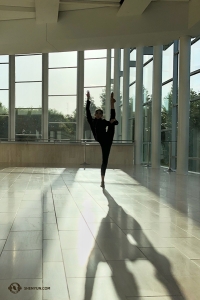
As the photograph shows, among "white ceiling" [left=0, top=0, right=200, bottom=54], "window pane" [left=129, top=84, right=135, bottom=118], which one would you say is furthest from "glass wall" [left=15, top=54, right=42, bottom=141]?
"white ceiling" [left=0, top=0, right=200, bottom=54]

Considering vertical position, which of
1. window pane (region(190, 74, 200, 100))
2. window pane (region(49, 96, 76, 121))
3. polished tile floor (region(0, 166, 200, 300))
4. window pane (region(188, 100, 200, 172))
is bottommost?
polished tile floor (region(0, 166, 200, 300))

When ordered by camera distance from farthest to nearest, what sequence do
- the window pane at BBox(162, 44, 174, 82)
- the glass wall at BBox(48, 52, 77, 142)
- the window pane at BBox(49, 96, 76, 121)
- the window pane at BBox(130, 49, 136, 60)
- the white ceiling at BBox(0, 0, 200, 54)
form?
the window pane at BBox(49, 96, 76, 121) < the glass wall at BBox(48, 52, 77, 142) < the window pane at BBox(130, 49, 136, 60) < the window pane at BBox(162, 44, 174, 82) < the white ceiling at BBox(0, 0, 200, 54)

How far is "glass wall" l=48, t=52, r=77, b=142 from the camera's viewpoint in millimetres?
27688

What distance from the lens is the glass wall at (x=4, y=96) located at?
92.1ft

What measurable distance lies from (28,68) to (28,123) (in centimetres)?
414

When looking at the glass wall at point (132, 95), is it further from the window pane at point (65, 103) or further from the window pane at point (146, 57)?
the window pane at point (65, 103)

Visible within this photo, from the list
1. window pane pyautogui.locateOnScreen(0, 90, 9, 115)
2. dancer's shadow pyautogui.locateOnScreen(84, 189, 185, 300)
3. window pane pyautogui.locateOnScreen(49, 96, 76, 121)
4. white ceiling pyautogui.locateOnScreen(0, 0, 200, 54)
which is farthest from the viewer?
window pane pyautogui.locateOnScreen(0, 90, 9, 115)

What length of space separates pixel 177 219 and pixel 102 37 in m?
9.36

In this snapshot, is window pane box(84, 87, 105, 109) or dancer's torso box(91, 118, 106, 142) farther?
window pane box(84, 87, 105, 109)

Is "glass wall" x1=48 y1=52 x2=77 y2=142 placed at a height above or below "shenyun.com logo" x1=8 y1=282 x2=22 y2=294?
above

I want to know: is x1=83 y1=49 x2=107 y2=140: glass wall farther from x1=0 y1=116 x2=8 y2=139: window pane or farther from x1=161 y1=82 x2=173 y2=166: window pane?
x1=161 y1=82 x2=173 y2=166: window pane

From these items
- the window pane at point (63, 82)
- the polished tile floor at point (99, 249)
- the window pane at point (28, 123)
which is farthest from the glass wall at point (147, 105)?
the polished tile floor at point (99, 249)

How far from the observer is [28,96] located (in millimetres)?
27953

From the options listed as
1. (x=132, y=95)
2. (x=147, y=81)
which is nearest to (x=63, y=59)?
(x=132, y=95)
